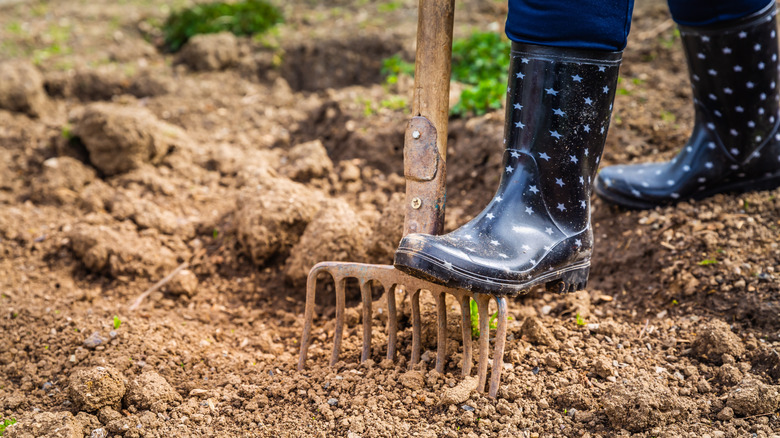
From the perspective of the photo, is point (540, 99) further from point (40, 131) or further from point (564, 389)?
point (40, 131)

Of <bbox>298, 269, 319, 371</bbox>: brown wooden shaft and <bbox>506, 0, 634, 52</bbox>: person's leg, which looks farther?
<bbox>298, 269, 319, 371</bbox>: brown wooden shaft

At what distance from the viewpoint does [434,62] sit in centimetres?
191

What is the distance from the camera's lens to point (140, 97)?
174 inches

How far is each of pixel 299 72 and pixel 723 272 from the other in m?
3.37

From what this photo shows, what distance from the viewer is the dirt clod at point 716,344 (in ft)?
6.29

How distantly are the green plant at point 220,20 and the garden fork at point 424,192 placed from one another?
355 cm

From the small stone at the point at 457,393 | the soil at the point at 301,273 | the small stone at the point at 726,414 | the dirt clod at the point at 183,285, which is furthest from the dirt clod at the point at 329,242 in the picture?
the small stone at the point at 726,414

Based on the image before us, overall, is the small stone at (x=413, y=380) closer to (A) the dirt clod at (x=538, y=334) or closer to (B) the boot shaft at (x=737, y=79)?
(A) the dirt clod at (x=538, y=334)

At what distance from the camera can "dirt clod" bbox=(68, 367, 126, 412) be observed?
1.82 m

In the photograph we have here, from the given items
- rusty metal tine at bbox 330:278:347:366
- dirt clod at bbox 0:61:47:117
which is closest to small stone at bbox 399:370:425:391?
rusty metal tine at bbox 330:278:347:366

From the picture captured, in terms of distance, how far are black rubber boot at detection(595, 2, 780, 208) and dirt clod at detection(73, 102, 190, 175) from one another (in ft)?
7.66

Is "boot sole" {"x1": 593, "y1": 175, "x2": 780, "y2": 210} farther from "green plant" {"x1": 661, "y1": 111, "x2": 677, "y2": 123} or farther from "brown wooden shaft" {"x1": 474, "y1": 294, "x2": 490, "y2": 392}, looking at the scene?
"brown wooden shaft" {"x1": 474, "y1": 294, "x2": 490, "y2": 392}

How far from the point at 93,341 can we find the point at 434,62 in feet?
4.88

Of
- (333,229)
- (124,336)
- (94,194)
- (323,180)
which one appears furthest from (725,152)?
(94,194)
